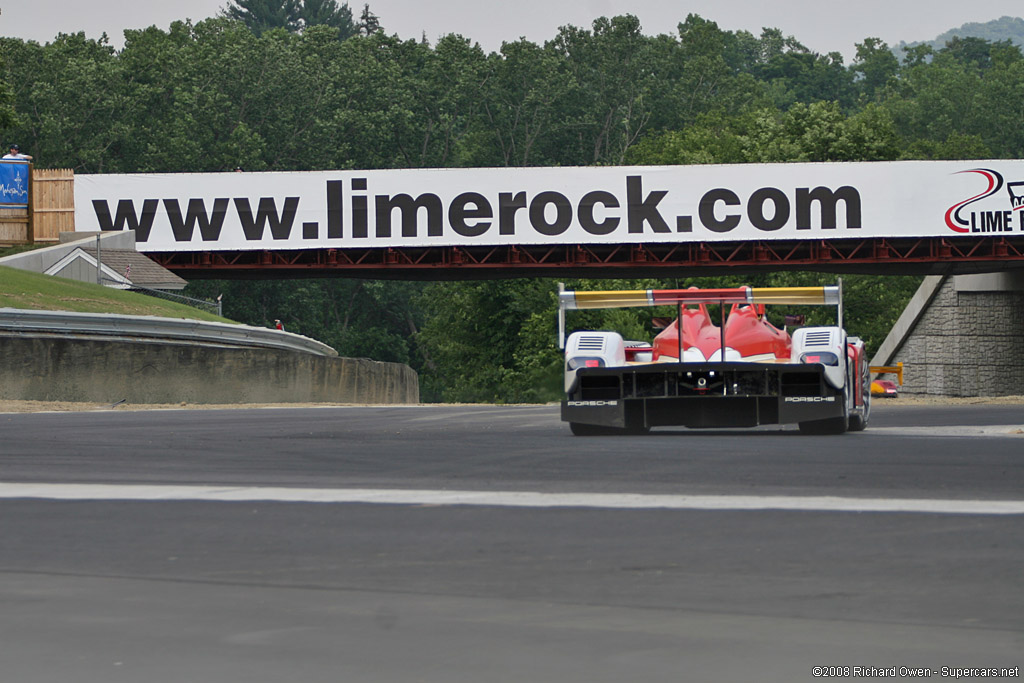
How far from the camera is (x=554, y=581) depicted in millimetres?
6492

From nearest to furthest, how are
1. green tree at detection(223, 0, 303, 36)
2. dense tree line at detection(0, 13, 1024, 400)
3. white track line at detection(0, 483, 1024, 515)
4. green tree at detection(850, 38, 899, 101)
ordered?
white track line at detection(0, 483, 1024, 515), dense tree line at detection(0, 13, 1024, 400), green tree at detection(223, 0, 303, 36), green tree at detection(850, 38, 899, 101)

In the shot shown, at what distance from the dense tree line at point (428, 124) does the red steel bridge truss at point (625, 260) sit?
58.4 ft

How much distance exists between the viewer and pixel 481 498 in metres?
9.24

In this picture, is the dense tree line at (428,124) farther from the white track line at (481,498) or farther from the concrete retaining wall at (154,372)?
the white track line at (481,498)

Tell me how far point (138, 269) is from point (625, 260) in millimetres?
15194

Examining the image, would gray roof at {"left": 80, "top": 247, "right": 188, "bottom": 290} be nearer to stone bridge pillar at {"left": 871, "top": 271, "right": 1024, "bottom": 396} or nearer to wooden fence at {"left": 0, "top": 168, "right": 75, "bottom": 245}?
wooden fence at {"left": 0, "top": 168, "right": 75, "bottom": 245}

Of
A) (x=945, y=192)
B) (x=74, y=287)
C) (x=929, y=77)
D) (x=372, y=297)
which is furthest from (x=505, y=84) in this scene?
(x=74, y=287)

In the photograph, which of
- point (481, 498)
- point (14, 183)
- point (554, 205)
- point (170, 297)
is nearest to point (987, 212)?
point (554, 205)

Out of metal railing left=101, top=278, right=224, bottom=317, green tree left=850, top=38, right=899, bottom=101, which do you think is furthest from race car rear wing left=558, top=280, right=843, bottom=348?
green tree left=850, top=38, right=899, bottom=101

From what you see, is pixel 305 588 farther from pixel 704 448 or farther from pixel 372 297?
pixel 372 297

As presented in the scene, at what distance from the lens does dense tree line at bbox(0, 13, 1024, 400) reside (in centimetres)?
7625

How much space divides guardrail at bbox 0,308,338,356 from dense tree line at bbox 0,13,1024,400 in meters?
39.6

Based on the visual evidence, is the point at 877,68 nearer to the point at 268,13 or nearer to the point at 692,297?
the point at 268,13

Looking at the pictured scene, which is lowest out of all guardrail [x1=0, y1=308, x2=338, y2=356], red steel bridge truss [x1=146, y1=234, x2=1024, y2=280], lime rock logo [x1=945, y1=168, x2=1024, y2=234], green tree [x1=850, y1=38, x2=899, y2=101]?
guardrail [x1=0, y1=308, x2=338, y2=356]
